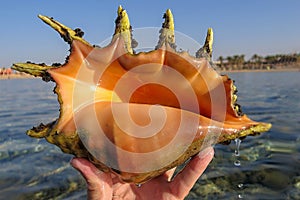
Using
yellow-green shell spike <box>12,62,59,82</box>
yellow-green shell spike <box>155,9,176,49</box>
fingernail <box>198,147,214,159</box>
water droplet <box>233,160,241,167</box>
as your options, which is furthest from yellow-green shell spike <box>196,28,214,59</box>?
water droplet <box>233,160,241,167</box>

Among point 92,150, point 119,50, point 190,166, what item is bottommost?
point 190,166

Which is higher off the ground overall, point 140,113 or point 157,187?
point 140,113

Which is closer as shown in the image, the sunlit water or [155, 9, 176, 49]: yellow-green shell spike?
[155, 9, 176, 49]: yellow-green shell spike

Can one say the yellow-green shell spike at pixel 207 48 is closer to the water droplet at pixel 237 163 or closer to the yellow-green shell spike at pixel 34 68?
the yellow-green shell spike at pixel 34 68

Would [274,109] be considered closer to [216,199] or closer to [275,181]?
[275,181]

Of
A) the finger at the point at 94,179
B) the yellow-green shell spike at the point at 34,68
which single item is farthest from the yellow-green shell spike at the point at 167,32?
the finger at the point at 94,179

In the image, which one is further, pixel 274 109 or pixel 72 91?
pixel 274 109

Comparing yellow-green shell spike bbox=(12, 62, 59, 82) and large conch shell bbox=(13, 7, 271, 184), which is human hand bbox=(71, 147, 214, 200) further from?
yellow-green shell spike bbox=(12, 62, 59, 82)

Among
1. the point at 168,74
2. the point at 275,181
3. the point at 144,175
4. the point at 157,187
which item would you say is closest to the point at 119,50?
the point at 168,74
